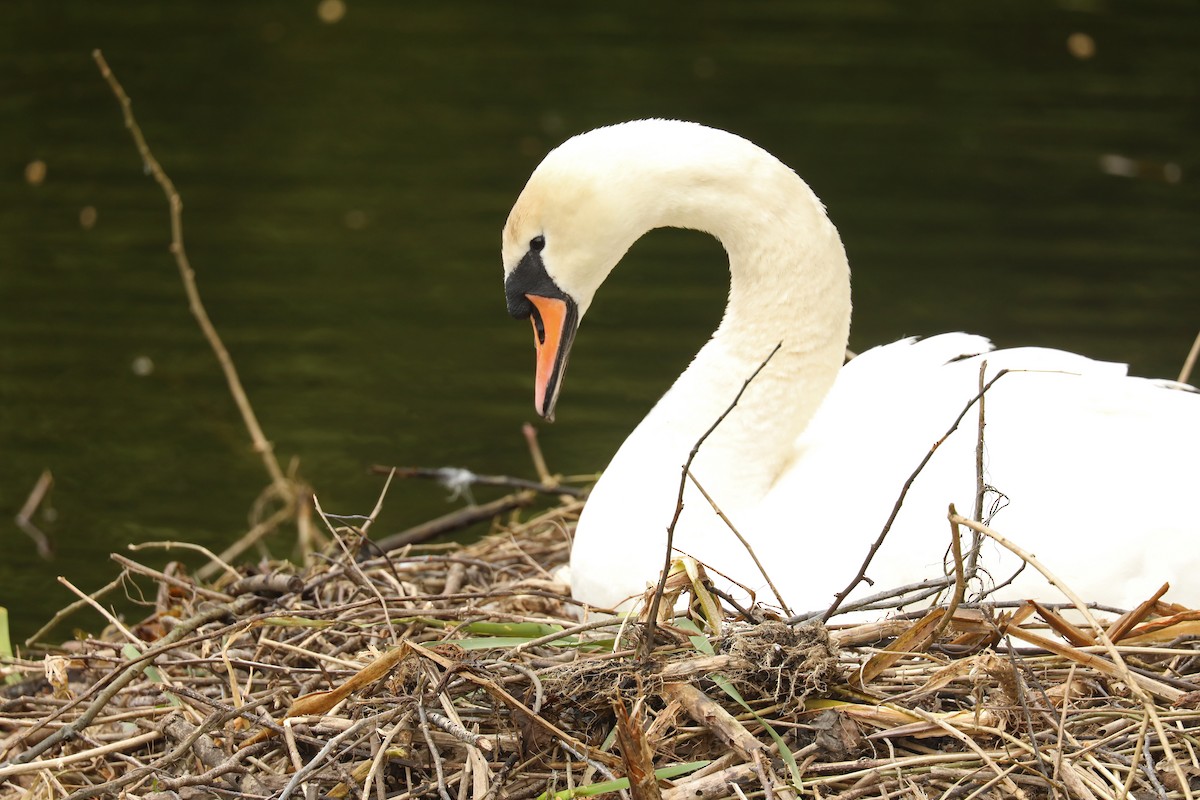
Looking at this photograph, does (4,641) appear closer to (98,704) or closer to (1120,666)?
(98,704)

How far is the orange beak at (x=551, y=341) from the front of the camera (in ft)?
14.5

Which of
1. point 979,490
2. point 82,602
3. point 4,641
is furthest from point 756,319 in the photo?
point 4,641

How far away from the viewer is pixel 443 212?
11023 millimetres

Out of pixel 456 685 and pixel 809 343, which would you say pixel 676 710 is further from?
pixel 809 343

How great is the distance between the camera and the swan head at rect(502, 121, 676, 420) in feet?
14.1

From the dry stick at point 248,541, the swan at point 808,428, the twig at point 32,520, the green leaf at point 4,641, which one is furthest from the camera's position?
the twig at point 32,520

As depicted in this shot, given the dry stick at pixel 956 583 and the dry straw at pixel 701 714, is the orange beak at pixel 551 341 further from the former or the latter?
the dry stick at pixel 956 583

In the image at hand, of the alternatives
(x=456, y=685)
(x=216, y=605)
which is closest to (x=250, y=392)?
(x=216, y=605)

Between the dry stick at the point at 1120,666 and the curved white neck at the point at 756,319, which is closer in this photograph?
the dry stick at the point at 1120,666

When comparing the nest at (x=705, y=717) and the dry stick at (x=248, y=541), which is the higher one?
the nest at (x=705, y=717)

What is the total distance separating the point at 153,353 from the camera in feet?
29.0

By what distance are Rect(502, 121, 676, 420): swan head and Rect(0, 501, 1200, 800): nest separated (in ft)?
3.36

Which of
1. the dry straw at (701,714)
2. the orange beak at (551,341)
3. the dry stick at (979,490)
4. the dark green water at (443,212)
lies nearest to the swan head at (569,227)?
the orange beak at (551,341)

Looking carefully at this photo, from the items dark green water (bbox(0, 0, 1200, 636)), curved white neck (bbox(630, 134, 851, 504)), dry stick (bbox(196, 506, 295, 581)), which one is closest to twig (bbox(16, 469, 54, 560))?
dark green water (bbox(0, 0, 1200, 636))
